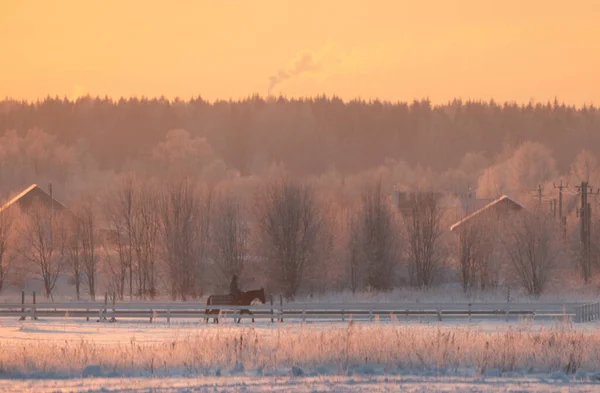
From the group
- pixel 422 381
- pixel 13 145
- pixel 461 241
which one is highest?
pixel 13 145

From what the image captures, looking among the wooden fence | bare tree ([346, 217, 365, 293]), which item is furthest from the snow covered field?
bare tree ([346, 217, 365, 293])

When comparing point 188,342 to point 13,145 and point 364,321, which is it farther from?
point 13,145

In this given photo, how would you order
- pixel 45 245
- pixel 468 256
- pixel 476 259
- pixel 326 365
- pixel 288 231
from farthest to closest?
pixel 45 245 → pixel 476 259 → pixel 468 256 → pixel 288 231 → pixel 326 365

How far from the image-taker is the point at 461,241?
6638cm

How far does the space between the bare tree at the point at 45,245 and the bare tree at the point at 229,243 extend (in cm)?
1019

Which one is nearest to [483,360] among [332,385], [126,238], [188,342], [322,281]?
[332,385]

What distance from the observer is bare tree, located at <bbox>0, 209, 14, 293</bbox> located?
67.6 metres

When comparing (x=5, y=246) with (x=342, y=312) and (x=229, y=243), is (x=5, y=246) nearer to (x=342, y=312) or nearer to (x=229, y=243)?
(x=229, y=243)

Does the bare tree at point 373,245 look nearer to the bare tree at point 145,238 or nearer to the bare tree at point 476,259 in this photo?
the bare tree at point 476,259

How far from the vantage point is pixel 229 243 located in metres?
64.7

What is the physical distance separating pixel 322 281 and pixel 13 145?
144 meters

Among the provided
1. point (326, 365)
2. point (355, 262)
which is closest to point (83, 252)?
point (355, 262)

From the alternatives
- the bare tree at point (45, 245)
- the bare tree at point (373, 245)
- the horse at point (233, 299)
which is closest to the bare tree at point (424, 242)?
the bare tree at point (373, 245)

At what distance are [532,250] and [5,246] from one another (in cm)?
3262
